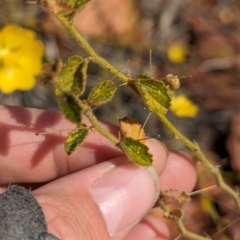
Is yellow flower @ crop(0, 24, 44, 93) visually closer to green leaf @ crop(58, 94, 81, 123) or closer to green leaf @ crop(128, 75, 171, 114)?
green leaf @ crop(128, 75, 171, 114)

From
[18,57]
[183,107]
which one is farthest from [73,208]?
[183,107]

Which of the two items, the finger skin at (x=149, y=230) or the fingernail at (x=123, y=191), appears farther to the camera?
the finger skin at (x=149, y=230)

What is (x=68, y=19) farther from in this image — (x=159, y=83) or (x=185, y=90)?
(x=185, y=90)

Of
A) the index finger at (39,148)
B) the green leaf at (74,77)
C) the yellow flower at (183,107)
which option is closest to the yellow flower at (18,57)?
the index finger at (39,148)

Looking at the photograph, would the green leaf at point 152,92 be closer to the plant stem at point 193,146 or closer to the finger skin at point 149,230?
the plant stem at point 193,146

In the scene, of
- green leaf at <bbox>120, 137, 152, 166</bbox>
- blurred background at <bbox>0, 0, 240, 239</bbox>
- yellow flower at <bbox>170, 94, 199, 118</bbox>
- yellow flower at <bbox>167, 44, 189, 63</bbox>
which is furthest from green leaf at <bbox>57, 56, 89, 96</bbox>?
yellow flower at <bbox>167, 44, 189, 63</bbox>

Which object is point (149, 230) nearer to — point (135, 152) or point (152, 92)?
point (135, 152)
